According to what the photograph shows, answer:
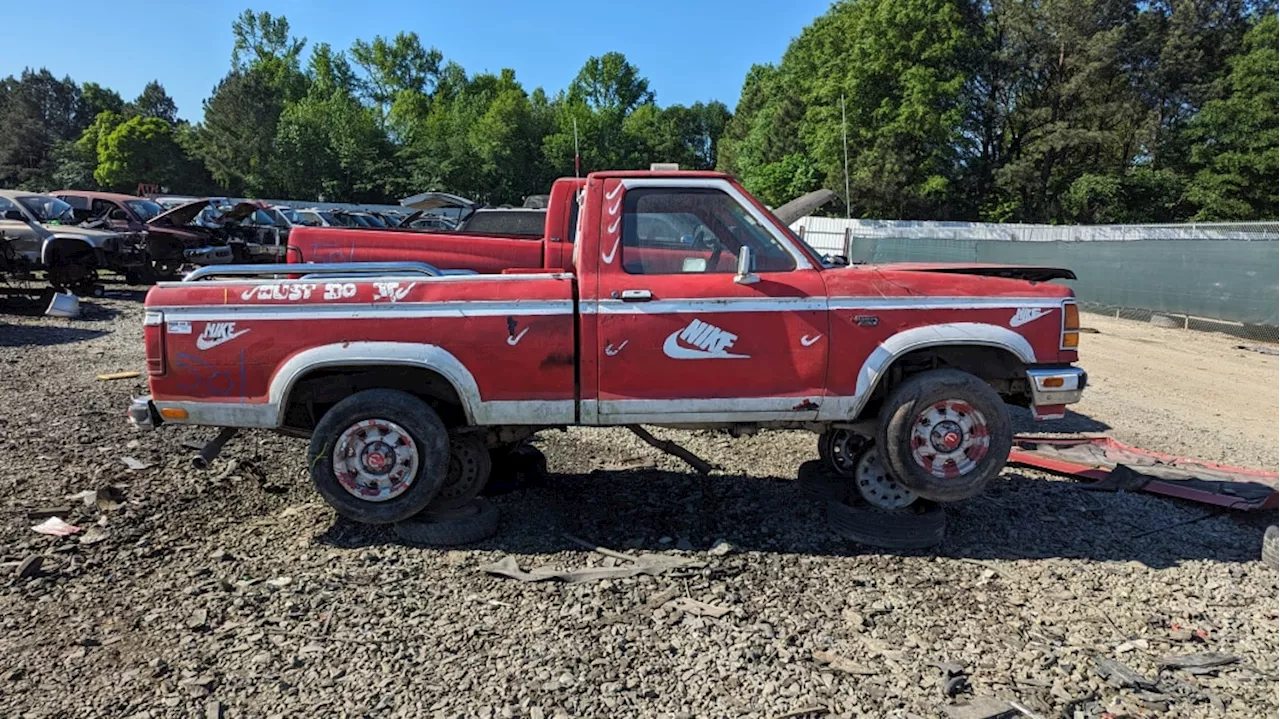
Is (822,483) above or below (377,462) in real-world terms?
below

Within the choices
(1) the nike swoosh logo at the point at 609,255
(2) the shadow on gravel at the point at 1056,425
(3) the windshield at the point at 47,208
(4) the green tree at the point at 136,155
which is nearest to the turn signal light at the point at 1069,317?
(1) the nike swoosh logo at the point at 609,255

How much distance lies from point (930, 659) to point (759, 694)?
2.65 ft

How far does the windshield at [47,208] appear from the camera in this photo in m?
17.1

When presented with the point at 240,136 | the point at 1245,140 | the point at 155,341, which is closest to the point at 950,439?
the point at 155,341

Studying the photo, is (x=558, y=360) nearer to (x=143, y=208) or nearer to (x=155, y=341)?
(x=155, y=341)

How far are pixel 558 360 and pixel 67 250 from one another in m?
13.5

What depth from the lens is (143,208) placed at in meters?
20.4

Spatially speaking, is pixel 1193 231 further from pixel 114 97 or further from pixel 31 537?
pixel 114 97

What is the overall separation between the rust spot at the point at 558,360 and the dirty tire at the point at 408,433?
69 cm

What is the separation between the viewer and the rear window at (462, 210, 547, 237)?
11.3 metres

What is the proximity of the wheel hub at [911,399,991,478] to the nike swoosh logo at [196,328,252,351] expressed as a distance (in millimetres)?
3735

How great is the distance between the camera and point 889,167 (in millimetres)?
38344

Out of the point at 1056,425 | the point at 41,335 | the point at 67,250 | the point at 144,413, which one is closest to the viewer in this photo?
the point at 144,413

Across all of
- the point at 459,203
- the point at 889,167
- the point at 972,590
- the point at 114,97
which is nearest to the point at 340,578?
the point at 972,590
